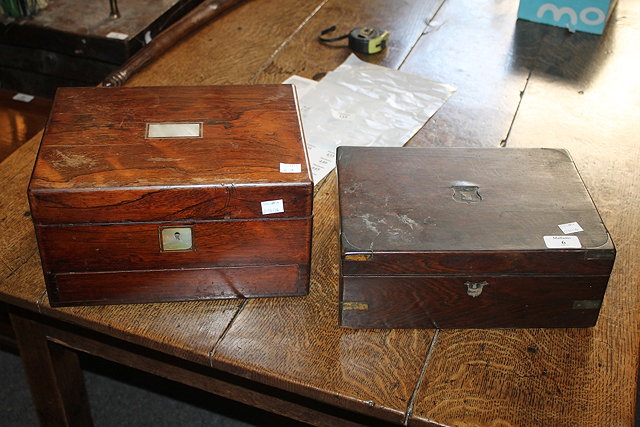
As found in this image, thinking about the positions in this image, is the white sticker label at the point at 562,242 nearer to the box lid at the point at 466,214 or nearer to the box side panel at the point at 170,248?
the box lid at the point at 466,214

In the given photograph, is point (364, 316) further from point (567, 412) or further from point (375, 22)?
point (375, 22)

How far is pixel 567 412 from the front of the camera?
0.95m

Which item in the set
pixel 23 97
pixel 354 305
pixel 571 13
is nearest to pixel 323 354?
pixel 354 305

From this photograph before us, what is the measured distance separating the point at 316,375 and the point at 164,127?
0.42 m

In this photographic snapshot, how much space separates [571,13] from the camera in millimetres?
1771

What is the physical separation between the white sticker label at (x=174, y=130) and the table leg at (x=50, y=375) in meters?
0.42

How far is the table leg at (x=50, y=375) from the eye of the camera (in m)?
1.26

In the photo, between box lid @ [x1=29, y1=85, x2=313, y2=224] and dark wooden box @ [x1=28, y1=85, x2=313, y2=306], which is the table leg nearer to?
dark wooden box @ [x1=28, y1=85, x2=313, y2=306]

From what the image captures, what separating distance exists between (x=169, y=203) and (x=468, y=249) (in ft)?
1.30

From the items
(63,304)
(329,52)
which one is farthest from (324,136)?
(63,304)

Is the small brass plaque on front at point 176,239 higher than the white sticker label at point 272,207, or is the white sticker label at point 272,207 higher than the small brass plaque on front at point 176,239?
the white sticker label at point 272,207

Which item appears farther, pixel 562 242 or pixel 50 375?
pixel 50 375

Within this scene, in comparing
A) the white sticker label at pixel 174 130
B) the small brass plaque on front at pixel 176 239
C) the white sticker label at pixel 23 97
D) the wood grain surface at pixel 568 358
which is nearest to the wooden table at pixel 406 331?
the wood grain surface at pixel 568 358

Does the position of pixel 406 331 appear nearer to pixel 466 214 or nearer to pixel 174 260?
pixel 466 214
